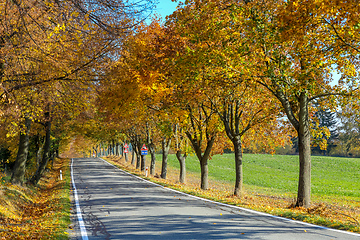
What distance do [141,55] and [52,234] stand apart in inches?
416

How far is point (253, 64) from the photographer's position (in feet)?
37.2

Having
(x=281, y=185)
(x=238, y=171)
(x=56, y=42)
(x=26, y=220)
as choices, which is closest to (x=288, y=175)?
(x=281, y=185)

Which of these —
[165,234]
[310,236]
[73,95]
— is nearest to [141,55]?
[73,95]

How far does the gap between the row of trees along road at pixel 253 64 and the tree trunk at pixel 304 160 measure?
0.04m

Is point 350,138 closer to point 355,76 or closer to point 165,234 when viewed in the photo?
point 355,76

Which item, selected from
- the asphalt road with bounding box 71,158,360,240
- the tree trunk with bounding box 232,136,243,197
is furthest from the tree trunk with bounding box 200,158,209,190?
the asphalt road with bounding box 71,158,360,240

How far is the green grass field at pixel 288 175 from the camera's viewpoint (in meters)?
29.4

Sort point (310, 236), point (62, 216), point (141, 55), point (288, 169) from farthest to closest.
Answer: point (288, 169) < point (141, 55) < point (62, 216) < point (310, 236)

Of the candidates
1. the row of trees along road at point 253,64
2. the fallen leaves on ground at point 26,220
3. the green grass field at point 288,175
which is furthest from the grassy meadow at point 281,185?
the fallen leaves on ground at point 26,220

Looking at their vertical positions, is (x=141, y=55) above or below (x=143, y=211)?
above

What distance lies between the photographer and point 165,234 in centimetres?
710

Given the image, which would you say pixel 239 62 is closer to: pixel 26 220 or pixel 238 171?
pixel 238 171

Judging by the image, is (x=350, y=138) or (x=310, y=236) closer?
(x=310, y=236)

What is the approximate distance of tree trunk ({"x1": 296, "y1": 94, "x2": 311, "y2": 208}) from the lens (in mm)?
11320
